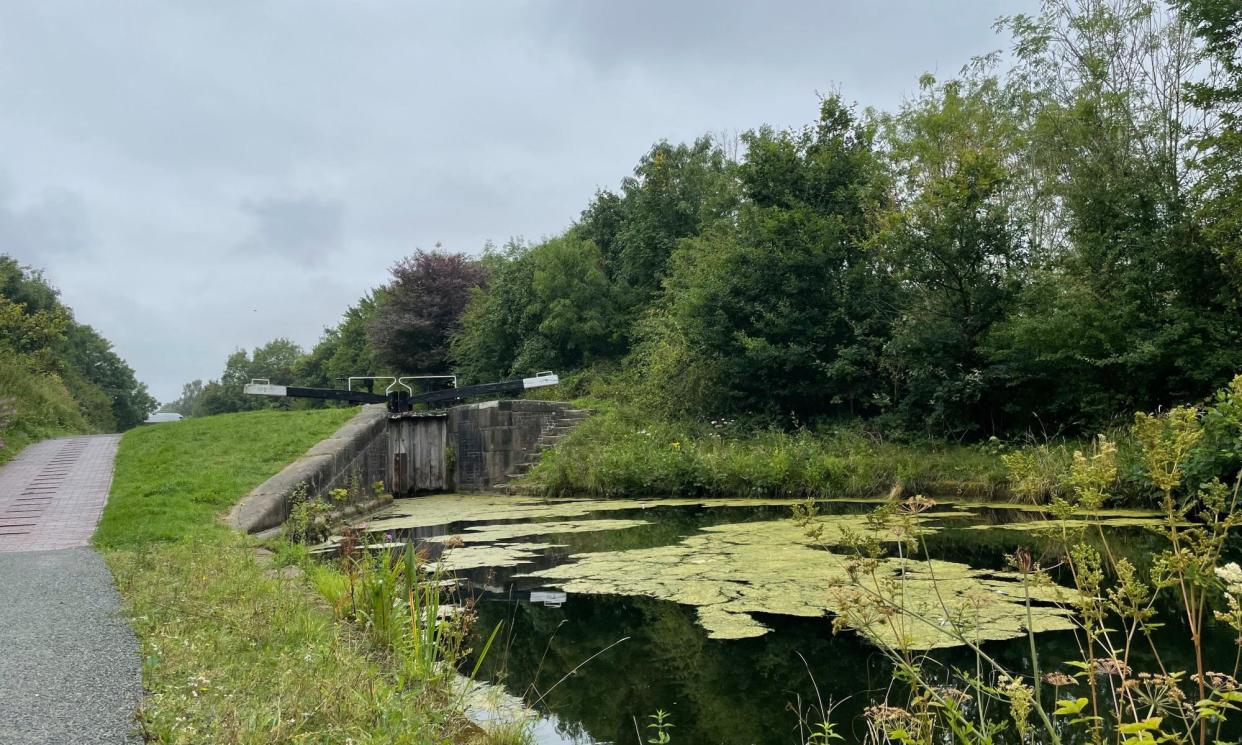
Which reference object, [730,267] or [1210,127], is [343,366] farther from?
[1210,127]

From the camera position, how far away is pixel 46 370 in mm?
22391

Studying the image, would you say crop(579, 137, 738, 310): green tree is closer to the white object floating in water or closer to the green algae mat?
the green algae mat

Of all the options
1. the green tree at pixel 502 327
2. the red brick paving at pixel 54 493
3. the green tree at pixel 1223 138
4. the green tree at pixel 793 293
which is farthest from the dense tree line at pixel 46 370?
the green tree at pixel 1223 138

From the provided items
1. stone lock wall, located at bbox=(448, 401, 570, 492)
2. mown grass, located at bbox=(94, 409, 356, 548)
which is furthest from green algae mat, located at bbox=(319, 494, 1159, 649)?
stone lock wall, located at bbox=(448, 401, 570, 492)

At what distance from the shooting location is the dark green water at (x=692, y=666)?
125 inches

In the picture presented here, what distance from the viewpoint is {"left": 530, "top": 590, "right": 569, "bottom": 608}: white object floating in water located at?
16.7 ft

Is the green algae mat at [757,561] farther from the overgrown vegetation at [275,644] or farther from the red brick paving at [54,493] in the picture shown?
the red brick paving at [54,493]

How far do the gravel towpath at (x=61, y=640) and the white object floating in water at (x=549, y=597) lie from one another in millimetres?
2258

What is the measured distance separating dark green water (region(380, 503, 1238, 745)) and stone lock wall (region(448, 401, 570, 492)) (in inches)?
352

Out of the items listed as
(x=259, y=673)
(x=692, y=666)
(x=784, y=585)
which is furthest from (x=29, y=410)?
(x=692, y=666)

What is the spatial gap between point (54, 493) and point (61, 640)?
7.42 meters

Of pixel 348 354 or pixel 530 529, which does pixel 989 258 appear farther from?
pixel 348 354

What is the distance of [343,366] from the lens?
1251 inches

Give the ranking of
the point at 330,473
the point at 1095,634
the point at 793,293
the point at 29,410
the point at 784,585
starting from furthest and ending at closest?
the point at 29,410, the point at 793,293, the point at 330,473, the point at 784,585, the point at 1095,634
